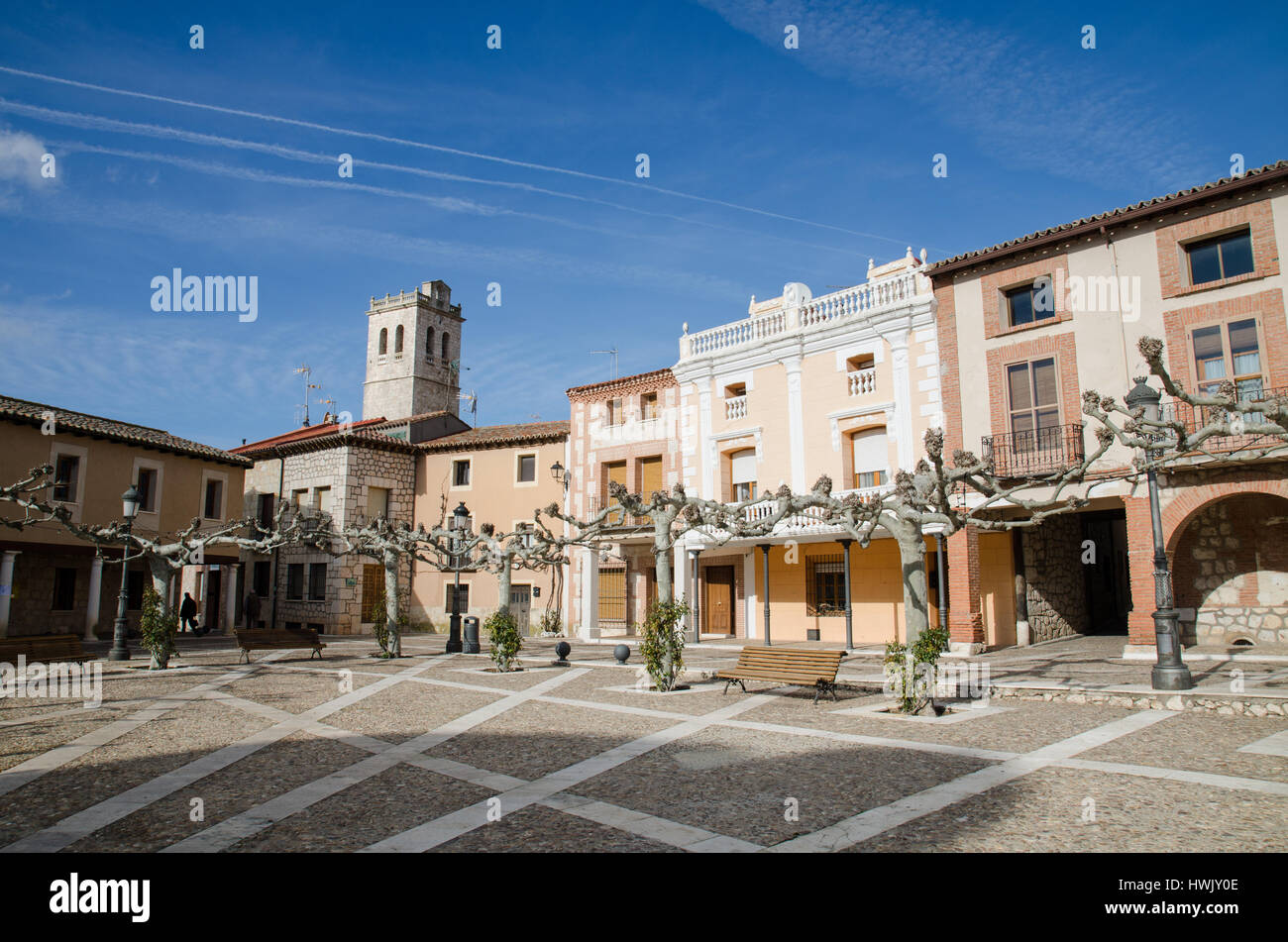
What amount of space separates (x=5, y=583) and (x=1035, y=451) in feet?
92.4

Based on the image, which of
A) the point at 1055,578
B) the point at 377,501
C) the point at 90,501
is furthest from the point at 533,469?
the point at 1055,578

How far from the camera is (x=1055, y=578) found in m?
21.7

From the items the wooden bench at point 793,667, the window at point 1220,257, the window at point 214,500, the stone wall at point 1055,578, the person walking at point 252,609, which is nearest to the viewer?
the wooden bench at point 793,667

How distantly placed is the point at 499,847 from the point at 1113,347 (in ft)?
56.9

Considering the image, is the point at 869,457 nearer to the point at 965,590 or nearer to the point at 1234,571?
the point at 965,590

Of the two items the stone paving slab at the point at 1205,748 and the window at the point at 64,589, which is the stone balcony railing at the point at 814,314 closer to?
the stone paving slab at the point at 1205,748

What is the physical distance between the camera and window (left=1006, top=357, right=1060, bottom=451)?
18.2 metres

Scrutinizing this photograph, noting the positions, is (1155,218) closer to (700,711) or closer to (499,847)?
(700,711)

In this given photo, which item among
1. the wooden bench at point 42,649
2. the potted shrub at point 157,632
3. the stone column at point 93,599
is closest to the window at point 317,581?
the stone column at point 93,599

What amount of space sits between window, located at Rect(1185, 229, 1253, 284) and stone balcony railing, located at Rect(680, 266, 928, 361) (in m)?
6.03

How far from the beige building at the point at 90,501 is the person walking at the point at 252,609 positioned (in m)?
3.04

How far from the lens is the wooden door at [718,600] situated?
1049 inches

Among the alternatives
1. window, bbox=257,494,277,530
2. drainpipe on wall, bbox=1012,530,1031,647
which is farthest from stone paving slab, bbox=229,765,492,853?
window, bbox=257,494,277,530

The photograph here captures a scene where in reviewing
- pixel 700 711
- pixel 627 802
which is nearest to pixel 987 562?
pixel 700 711
